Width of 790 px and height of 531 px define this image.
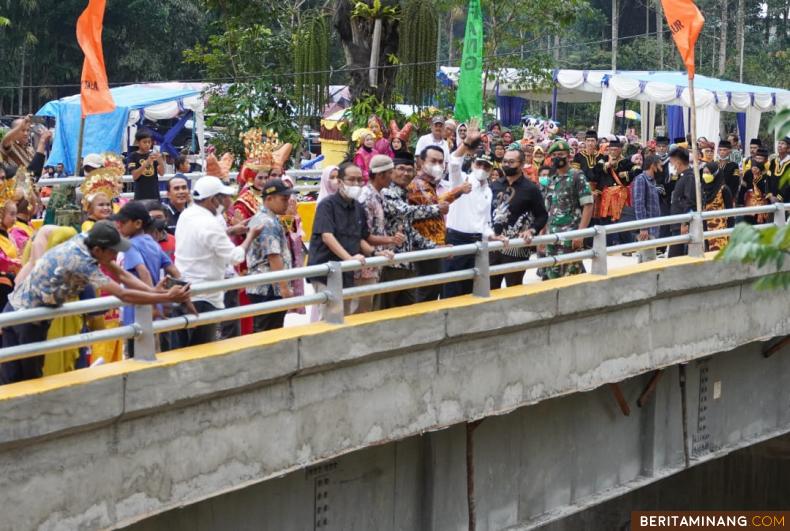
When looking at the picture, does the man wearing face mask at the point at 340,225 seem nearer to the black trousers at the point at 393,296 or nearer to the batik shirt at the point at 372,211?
the batik shirt at the point at 372,211

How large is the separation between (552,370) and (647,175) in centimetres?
521

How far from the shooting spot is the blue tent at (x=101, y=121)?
2753 cm

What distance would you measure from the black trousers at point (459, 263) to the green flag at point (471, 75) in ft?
12.2

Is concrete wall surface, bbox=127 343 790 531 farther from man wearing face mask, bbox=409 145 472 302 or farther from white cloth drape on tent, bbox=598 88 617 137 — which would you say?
white cloth drape on tent, bbox=598 88 617 137

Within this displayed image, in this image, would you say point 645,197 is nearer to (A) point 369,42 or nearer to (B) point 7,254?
(A) point 369,42

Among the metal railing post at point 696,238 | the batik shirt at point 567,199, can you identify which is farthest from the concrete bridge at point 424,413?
the batik shirt at point 567,199

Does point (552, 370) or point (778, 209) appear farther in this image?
point (778, 209)

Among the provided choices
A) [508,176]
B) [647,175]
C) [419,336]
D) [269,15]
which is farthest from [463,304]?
[269,15]

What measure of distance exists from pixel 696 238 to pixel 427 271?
333cm

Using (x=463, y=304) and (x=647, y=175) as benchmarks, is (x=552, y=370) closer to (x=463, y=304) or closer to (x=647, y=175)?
(x=463, y=304)

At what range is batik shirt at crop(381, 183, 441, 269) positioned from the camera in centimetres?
946

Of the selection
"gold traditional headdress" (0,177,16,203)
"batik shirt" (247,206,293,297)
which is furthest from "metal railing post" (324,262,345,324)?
"gold traditional headdress" (0,177,16,203)

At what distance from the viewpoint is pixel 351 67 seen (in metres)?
18.1

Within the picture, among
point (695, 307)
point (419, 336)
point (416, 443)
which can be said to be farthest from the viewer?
point (695, 307)
